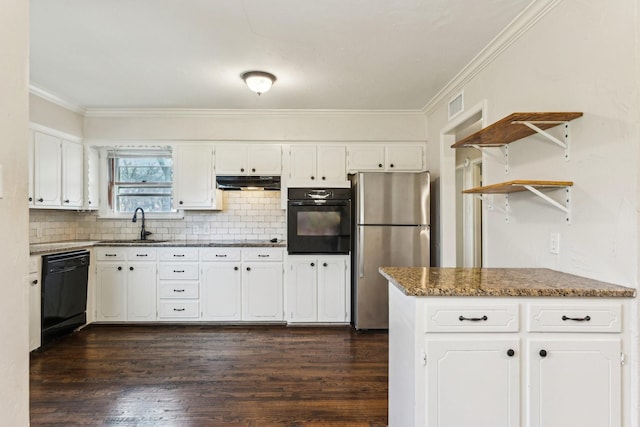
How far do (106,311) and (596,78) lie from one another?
4.66 meters

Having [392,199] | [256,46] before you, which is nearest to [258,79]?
[256,46]

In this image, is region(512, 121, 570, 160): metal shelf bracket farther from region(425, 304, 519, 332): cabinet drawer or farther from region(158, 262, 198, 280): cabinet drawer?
region(158, 262, 198, 280): cabinet drawer

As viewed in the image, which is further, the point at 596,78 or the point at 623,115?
the point at 596,78

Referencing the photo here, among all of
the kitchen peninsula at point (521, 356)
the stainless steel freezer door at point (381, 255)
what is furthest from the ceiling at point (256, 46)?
the kitchen peninsula at point (521, 356)

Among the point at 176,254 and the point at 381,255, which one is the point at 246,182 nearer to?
the point at 176,254

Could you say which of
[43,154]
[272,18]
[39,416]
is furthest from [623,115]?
[43,154]

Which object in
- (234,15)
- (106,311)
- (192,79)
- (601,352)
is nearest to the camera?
(601,352)

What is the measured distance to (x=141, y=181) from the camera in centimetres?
427

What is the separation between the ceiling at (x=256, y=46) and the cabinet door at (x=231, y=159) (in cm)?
60

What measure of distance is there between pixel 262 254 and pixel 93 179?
233 cm

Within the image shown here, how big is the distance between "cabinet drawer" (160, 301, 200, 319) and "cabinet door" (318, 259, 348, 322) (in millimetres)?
1420

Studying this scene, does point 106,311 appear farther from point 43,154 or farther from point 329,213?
point 329,213

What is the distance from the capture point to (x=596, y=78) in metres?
1.59

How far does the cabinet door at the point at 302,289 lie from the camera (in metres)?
3.78
